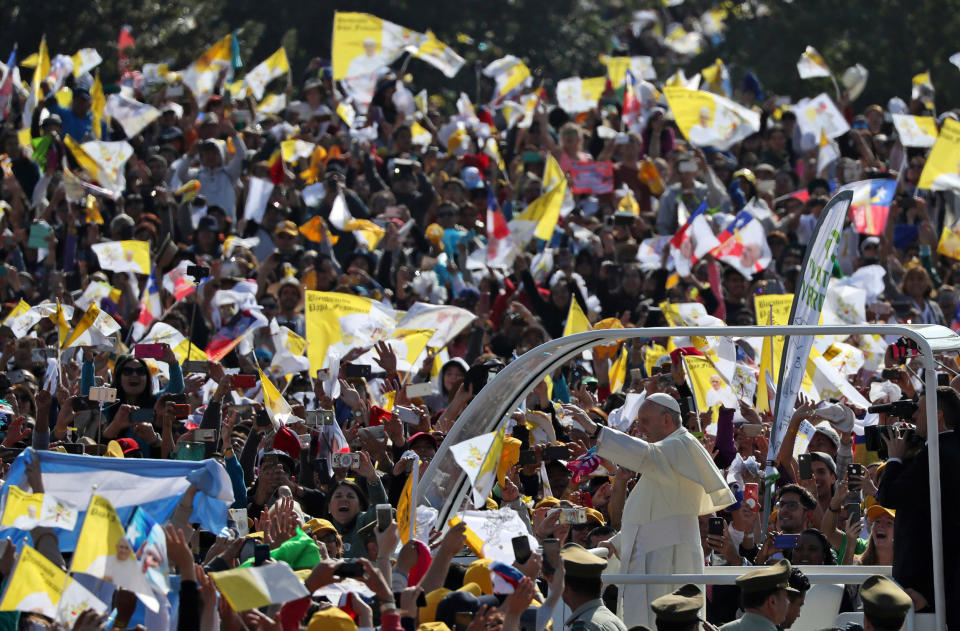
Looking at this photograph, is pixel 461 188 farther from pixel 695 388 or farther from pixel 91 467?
pixel 91 467

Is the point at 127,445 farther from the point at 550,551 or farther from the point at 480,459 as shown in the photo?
the point at 550,551

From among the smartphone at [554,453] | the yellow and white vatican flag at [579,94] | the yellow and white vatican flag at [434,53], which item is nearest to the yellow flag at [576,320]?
the smartphone at [554,453]

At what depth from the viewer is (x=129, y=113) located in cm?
2000

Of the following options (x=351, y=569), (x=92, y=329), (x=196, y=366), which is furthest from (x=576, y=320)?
(x=351, y=569)

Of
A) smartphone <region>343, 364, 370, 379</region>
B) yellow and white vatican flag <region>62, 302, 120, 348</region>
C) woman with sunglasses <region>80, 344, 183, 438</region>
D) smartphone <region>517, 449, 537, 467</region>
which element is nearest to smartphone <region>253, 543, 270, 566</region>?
smartphone <region>517, 449, 537, 467</region>

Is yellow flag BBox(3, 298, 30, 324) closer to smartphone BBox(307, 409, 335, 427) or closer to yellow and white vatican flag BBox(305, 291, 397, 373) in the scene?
yellow and white vatican flag BBox(305, 291, 397, 373)

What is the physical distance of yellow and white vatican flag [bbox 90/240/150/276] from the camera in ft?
50.6

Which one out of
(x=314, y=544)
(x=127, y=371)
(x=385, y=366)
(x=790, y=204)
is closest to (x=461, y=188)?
(x=790, y=204)

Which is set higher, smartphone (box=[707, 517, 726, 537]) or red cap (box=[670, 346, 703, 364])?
smartphone (box=[707, 517, 726, 537])

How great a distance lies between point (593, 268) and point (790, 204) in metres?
2.73

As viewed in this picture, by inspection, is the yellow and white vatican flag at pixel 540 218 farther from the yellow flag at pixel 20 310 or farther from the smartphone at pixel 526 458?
the smartphone at pixel 526 458

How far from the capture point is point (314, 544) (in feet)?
29.1

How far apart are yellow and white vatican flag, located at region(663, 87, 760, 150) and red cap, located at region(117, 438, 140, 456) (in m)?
9.48

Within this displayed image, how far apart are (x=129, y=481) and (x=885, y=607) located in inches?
129
